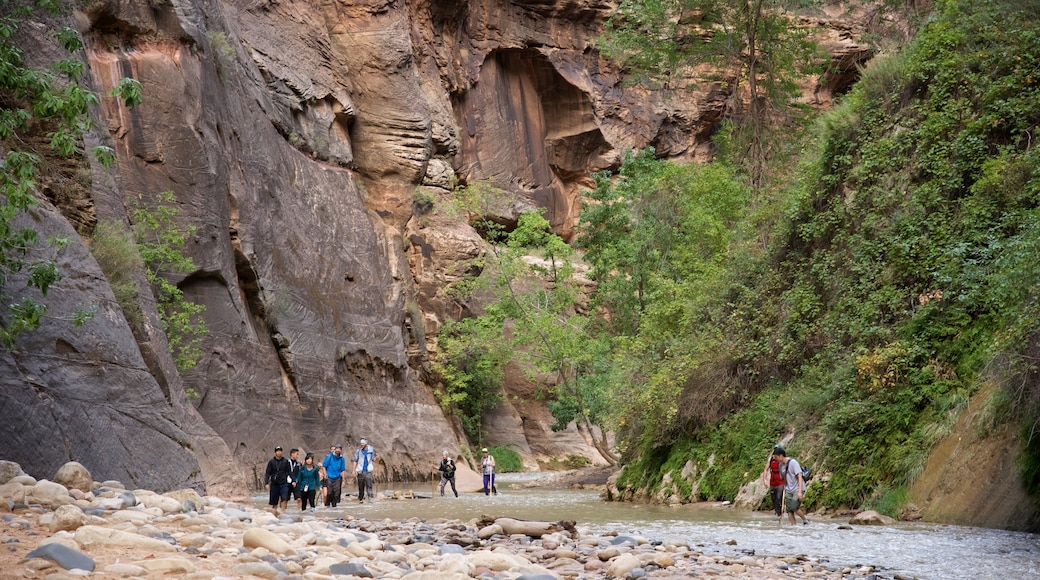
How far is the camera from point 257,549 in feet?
26.6

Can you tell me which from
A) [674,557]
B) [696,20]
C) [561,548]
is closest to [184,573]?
[561,548]

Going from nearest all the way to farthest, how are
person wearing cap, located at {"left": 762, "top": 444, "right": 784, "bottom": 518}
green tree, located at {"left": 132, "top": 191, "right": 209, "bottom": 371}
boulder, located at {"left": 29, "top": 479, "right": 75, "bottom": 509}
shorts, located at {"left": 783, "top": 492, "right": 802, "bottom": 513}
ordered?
1. boulder, located at {"left": 29, "top": 479, "right": 75, "bottom": 509}
2. shorts, located at {"left": 783, "top": 492, "right": 802, "bottom": 513}
3. person wearing cap, located at {"left": 762, "top": 444, "right": 784, "bottom": 518}
4. green tree, located at {"left": 132, "top": 191, "right": 209, "bottom": 371}

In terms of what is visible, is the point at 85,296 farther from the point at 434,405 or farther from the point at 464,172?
the point at 464,172

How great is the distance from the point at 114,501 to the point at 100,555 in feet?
10.2

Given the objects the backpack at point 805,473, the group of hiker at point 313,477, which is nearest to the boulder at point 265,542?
the group of hiker at point 313,477

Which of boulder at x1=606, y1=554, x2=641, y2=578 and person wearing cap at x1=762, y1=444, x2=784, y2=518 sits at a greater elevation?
person wearing cap at x1=762, y1=444, x2=784, y2=518

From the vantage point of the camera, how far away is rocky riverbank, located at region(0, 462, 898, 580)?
679cm

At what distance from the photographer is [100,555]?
6973mm

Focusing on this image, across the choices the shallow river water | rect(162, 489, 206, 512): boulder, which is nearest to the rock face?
rect(162, 489, 206, 512): boulder

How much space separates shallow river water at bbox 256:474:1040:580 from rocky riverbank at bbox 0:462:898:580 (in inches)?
37.2

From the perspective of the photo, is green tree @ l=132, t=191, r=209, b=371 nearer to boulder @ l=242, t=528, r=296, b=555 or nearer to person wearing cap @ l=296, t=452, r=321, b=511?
person wearing cap @ l=296, t=452, r=321, b=511

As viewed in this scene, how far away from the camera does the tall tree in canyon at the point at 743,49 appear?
107ft

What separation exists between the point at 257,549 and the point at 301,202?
29957 millimetres

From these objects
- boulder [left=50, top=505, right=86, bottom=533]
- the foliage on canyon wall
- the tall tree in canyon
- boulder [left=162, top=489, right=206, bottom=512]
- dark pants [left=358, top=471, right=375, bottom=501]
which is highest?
the tall tree in canyon
